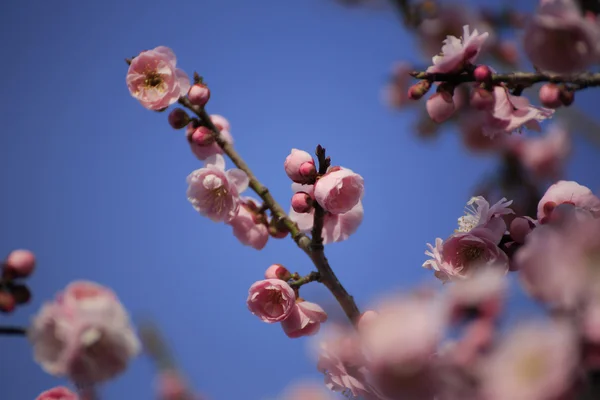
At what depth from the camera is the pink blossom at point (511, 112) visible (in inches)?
55.7

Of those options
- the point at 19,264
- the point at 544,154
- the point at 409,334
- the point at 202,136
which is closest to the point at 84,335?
the point at 19,264

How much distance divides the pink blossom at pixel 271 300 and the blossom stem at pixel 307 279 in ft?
0.14

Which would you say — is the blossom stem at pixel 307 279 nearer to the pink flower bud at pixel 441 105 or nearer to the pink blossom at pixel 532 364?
the pink flower bud at pixel 441 105

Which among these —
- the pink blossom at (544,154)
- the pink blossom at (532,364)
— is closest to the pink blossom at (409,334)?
the pink blossom at (532,364)

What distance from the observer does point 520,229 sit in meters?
1.19

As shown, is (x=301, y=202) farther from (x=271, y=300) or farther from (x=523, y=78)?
(x=523, y=78)

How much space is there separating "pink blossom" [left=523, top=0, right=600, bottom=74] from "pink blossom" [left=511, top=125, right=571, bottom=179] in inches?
128

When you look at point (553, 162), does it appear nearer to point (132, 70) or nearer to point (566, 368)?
point (132, 70)

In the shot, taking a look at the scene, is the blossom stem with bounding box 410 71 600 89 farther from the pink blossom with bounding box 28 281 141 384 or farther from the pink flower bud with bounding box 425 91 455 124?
the pink blossom with bounding box 28 281 141 384

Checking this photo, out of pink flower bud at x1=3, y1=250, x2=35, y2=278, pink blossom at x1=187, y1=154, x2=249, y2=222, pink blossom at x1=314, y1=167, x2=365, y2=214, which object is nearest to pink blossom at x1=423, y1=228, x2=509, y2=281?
pink blossom at x1=314, y1=167, x2=365, y2=214

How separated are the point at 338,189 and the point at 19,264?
825 mm

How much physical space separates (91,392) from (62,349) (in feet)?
0.43

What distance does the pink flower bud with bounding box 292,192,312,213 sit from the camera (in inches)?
52.0

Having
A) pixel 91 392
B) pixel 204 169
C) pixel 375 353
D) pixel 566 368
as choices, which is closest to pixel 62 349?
pixel 91 392
